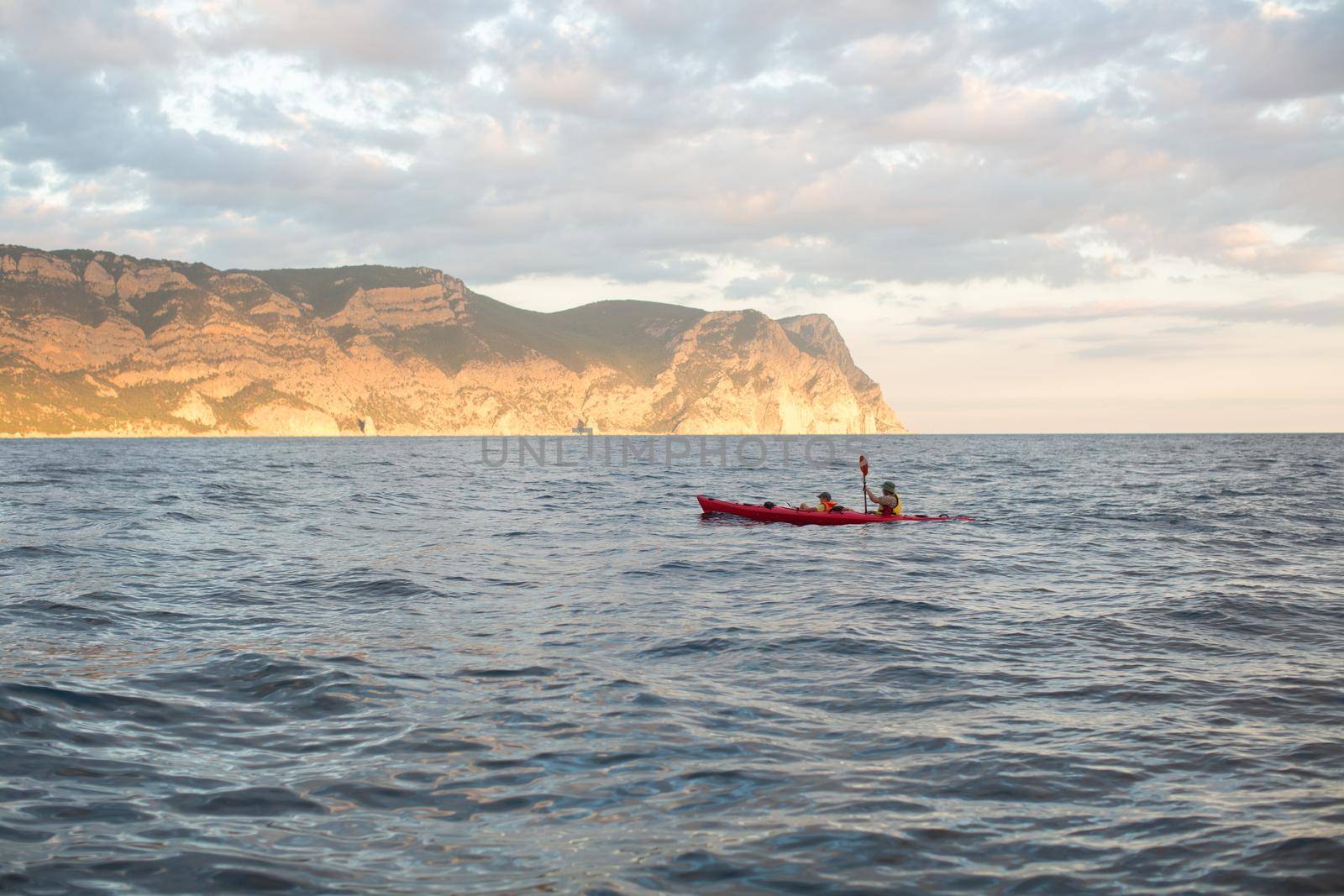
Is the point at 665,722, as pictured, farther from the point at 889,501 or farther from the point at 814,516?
the point at 889,501

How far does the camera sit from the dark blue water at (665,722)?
5109 millimetres

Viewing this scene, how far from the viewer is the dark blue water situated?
5109 millimetres

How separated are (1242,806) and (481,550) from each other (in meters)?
16.5

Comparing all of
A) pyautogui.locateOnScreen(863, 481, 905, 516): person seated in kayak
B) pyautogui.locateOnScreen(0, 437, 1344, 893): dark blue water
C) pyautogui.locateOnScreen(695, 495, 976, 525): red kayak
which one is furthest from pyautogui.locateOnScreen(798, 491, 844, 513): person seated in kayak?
pyautogui.locateOnScreen(0, 437, 1344, 893): dark blue water

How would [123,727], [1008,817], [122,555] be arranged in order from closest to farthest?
[1008,817], [123,727], [122,555]

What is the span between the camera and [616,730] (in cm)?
744

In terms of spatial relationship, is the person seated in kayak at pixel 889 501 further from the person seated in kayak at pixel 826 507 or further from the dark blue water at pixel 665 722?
the dark blue water at pixel 665 722

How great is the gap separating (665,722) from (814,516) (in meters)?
19.0

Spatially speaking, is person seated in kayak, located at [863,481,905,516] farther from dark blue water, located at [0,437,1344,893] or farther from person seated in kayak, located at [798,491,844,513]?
dark blue water, located at [0,437,1344,893]

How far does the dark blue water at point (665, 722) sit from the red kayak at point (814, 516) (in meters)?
6.86

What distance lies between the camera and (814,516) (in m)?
26.2

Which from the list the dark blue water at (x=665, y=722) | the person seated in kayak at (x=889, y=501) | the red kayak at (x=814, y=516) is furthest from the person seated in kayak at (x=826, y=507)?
the dark blue water at (x=665, y=722)

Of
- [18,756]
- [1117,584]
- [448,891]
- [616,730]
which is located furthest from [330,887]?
[1117,584]

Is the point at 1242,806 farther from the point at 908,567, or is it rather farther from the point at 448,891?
the point at 908,567
